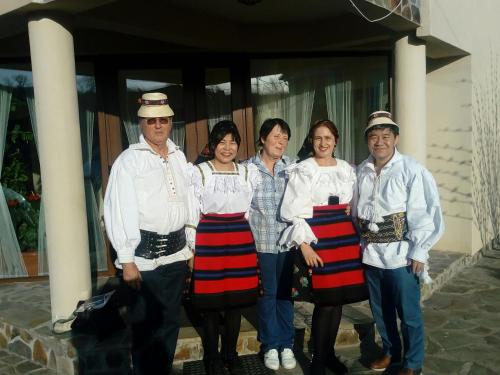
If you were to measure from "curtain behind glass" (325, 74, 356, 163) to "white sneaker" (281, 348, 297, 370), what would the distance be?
3295mm

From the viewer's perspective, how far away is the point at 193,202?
2.87 metres

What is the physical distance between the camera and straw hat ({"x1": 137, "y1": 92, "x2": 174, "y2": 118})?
2.64 meters

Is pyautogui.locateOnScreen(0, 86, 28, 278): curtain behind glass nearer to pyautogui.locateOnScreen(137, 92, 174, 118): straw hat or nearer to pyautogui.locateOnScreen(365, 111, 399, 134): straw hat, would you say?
pyautogui.locateOnScreen(137, 92, 174, 118): straw hat

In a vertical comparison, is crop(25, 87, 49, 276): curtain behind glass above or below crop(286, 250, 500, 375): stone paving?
above

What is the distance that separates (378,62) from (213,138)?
3.83m

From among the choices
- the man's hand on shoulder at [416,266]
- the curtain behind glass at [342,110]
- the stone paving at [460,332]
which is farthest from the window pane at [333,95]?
the man's hand on shoulder at [416,266]

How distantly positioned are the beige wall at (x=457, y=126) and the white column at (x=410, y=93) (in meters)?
1.28

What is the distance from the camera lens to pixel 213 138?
292 cm

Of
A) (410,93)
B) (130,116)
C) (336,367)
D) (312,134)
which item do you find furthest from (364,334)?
(130,116)

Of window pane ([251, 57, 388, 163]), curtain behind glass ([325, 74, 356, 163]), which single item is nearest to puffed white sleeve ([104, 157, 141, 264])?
window pane ([251, 57, 388, 163])

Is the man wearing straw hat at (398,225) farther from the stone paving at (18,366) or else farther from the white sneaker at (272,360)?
the stone paving at (18,366)

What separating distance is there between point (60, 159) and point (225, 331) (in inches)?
68.1

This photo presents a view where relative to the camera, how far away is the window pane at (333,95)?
590 centimetres

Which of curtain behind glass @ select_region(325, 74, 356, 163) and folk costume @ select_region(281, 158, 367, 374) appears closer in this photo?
folk costume @ select_region(281, 158, 367, 374)
